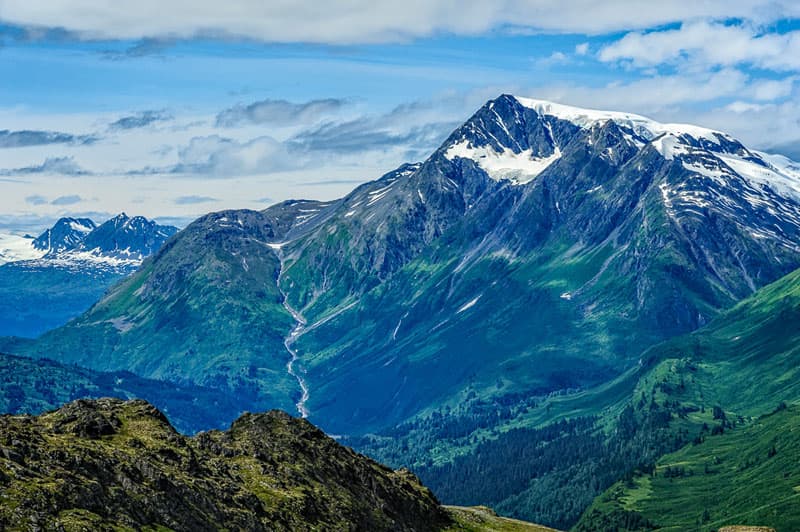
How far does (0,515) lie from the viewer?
138 metres

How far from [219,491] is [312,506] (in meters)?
20.3

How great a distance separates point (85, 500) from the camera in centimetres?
15362

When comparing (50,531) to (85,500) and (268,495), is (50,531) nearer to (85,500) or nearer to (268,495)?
(85,500)

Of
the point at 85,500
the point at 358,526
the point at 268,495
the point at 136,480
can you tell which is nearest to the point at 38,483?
the point at 85,500

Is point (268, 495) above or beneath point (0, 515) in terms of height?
beneath

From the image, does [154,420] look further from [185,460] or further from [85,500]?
[85,500]

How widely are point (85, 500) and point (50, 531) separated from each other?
1271cm

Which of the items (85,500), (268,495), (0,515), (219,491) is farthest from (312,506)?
(0,515)

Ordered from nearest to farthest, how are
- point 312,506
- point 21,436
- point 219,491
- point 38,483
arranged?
point 38,483 < point 21,436 < point 219,491 < point 312,506

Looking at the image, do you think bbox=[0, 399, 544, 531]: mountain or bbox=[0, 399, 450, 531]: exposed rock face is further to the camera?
bbox=[0, 399, 544, 531]: mountain

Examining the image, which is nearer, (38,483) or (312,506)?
(38,483)

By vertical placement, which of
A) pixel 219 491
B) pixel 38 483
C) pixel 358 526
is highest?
pixel 38 483

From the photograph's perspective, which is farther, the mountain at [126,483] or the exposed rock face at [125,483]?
the mountain at [126,483]

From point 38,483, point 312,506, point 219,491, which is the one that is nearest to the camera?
point 38,483
